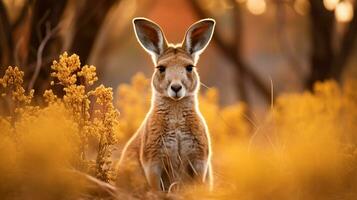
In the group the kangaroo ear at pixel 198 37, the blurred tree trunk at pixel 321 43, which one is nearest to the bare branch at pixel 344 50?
the blurred tree trunk at pixel 321 43

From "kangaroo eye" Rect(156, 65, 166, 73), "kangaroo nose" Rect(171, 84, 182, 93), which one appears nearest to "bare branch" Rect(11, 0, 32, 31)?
"kangaroo eye" Rect(156, 65, 166, 73)

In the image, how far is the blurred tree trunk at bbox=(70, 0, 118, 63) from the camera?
937 centimetres

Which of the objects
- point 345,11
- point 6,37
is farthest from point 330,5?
point 6,37

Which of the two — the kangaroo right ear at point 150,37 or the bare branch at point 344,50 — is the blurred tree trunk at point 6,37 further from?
the bare branch at point 344,50

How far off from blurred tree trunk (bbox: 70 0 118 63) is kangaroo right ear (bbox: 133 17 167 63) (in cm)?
258

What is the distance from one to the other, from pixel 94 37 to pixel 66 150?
4.56m

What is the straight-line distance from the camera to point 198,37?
6871 millimetres

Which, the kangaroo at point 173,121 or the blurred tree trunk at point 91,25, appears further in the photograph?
the blurred tree trunk at point 91,25

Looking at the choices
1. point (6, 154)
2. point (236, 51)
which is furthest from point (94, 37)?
point (236, 51)

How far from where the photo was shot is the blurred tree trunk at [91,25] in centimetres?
937

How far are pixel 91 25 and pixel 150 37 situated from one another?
2.75 m

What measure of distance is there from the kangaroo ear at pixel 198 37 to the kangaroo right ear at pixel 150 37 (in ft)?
0.66

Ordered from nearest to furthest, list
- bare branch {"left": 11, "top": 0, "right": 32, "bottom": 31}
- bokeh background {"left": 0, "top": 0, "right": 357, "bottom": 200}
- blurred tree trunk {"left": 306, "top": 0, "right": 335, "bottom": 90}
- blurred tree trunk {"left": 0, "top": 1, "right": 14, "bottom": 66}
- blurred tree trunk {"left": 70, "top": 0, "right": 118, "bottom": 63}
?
1. bokeh background {"left": 0, "top": 0, "right": 357, "bottom": 200}
2. blurred tree trunk {"left": 0, "top": 1, "right": 14, "bottom": 66}
3. bare branch {"left": 11, "top": 0, "right": 32, "bottom": 31}
4. blurred tree trunk {"left": 70, "top": 0, "right": 118, "bottom": 63}
5. blurred tree trunk {"left": 306, "top": 0, "right": 335, "bottom": 90}

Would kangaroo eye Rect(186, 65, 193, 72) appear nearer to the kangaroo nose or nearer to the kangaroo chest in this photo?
the kangaroo nose
